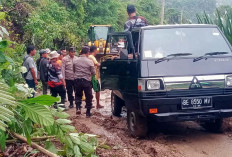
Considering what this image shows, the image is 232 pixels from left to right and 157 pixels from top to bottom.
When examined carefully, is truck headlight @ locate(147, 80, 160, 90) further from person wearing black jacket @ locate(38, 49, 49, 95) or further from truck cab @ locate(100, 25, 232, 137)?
person wearing black jacket @ locate(38, 49, 49, 95)

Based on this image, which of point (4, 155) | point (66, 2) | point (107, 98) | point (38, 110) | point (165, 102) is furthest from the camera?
point (66, 2)

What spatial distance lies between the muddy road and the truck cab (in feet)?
0.98

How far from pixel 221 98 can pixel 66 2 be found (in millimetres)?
26274

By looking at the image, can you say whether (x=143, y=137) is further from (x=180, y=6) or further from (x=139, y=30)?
(x=180, y=6)

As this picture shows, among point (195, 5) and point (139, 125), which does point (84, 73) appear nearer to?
point (139, 125)

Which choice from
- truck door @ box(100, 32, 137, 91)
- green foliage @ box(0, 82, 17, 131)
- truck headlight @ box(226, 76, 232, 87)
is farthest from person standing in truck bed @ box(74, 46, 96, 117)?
green foliage @ box(0, 82, 17, 131)

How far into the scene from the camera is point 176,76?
6098 mm

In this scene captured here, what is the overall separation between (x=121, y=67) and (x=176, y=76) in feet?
4.59

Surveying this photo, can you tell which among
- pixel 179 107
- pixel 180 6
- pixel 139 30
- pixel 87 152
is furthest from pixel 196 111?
pixel 180 6

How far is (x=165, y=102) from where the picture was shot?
19.5ft

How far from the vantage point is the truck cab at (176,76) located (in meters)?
5.99

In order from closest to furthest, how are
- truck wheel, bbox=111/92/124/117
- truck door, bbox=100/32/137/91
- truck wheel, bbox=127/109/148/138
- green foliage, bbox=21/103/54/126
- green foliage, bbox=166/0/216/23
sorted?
green foliage, bbox=21/103/54/126 → truck wheel, bbox=127/109/148/138 → truck door, bbox=100/32/137/91 → truck wheel, bbox=111/92/124/117 → green foliage, bbox=166/0/216/23

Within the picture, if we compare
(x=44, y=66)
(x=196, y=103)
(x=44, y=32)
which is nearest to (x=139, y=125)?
(x=196, y=103)

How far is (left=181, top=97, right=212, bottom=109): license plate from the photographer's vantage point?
6.02m
